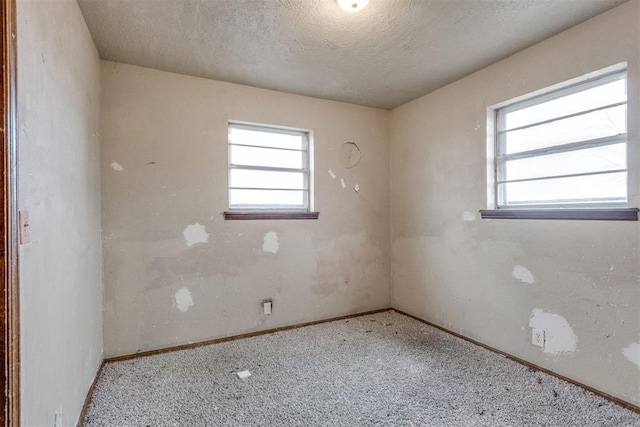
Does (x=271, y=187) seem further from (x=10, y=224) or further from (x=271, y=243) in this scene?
(x=10, y=224)

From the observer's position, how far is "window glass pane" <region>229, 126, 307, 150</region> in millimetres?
2992

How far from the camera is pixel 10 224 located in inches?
37.9

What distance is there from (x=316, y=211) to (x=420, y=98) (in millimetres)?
1552

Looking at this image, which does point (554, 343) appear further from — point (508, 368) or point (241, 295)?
point (241, 295)

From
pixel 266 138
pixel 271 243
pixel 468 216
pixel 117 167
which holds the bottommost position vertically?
pixel 271 243

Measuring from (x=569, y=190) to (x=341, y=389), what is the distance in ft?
6.61

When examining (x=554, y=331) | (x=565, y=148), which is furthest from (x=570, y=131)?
(x=554, y=331)

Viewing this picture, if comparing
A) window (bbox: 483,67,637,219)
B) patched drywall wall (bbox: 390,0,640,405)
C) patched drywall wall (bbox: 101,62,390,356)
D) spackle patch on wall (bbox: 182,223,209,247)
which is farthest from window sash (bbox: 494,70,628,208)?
spackle patch on wall (bbox: 182,223,209,247)

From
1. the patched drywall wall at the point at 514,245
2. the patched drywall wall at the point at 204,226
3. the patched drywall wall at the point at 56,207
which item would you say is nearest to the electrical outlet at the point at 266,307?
the patched drywall wall at the point at 204,226

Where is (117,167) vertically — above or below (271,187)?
above

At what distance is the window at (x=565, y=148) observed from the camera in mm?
1945

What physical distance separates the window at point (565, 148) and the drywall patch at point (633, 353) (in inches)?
31.4

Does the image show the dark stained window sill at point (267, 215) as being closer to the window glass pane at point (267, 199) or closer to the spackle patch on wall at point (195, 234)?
the window glass pane at point (267, 199)

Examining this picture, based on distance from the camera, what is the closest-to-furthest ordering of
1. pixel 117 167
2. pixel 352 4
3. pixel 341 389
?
pixel 352 4 < pixel 341 389 < pixel 117 167
